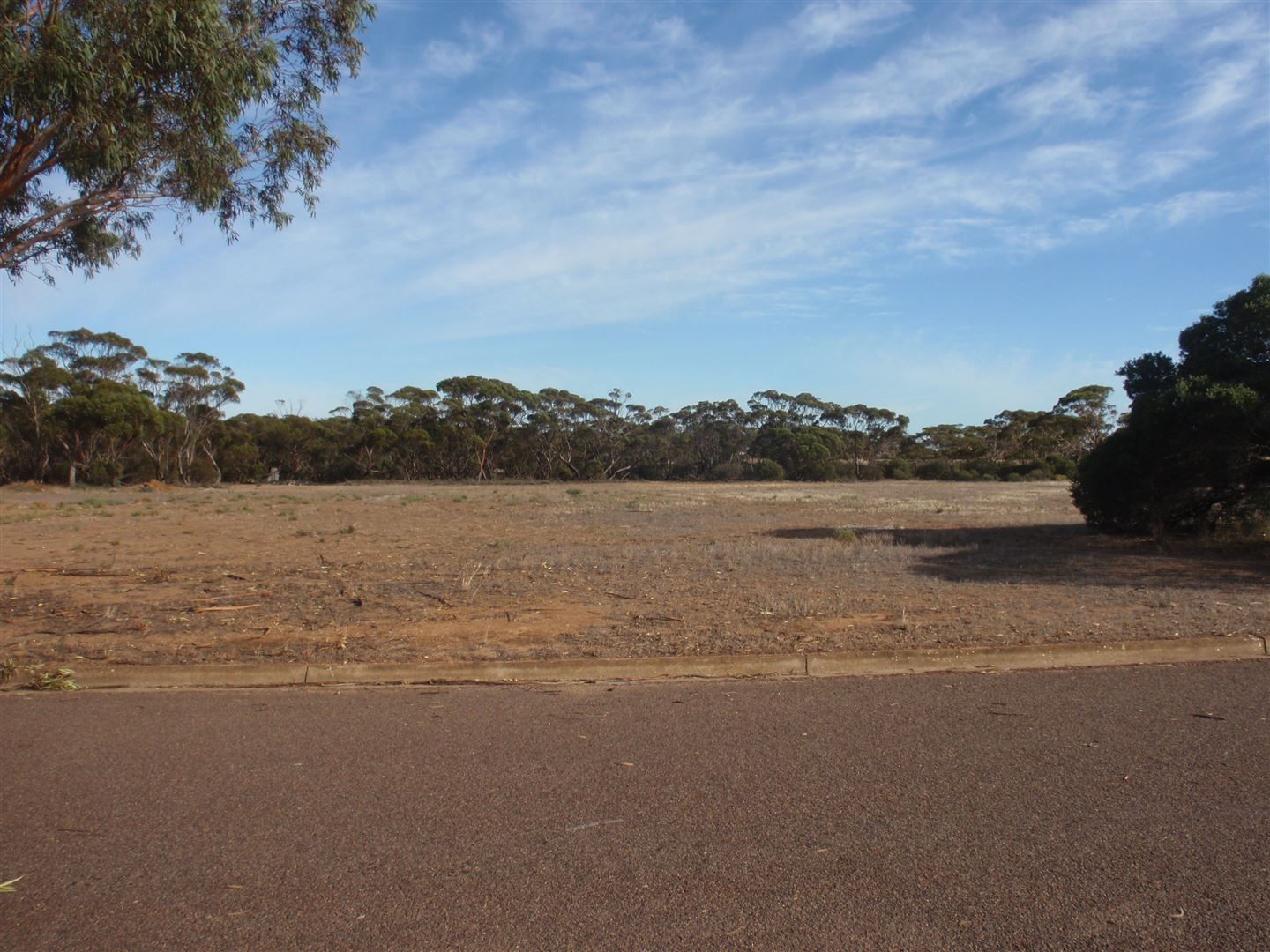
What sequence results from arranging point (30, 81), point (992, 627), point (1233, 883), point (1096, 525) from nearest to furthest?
point (1233, 883) < point (30, 81) < point (992, 627) < point (1096, 525)

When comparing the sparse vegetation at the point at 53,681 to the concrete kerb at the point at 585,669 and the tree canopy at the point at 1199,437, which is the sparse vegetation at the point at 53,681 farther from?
the tree canopy at the point at 1199,437

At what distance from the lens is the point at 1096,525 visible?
70.4 feet

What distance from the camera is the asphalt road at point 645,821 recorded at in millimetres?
3590

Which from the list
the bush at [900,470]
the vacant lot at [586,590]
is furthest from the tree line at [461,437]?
the vacant lot at [586,590]

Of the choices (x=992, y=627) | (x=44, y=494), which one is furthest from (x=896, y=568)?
(x=44, y=494)

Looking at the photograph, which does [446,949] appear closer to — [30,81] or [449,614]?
[449,614]

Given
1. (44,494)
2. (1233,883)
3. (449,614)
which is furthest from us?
(44,494)

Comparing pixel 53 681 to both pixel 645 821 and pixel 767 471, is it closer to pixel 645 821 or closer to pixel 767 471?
pixel 645 821

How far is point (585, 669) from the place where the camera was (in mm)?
7617

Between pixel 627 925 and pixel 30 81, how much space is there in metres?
9.26

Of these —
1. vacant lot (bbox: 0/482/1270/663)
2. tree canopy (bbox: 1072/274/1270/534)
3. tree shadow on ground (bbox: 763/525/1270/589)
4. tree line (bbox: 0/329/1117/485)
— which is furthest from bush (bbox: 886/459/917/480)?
tree canopy (bbox: 1072/274/1270/534)

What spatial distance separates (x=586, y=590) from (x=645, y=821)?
26.5 ft

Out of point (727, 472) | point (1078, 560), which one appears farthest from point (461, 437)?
point (1078, 560)

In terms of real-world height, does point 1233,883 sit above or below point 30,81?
below
